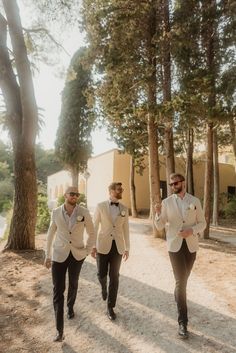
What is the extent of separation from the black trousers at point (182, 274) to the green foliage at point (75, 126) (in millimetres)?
24744

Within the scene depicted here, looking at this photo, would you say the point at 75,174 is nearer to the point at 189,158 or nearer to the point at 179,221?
the point at 189,158

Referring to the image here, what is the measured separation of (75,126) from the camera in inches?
1138

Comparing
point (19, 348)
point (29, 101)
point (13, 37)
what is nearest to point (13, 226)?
point (29, 101)

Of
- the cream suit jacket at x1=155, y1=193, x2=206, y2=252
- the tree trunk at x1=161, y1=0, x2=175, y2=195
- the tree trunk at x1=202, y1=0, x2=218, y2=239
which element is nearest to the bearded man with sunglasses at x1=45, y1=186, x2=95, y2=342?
the cream suit jacket at x1=155, y1=193, x2=206, y2=252

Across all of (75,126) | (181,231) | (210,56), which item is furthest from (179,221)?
(75,126)

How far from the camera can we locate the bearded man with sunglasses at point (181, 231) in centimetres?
457

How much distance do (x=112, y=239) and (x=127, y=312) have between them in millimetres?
1247

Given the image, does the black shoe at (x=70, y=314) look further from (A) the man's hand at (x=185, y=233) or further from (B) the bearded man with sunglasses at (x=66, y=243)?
(A) the man's hand at (x=185, y=233)

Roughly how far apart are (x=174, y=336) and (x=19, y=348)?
1.99 metres

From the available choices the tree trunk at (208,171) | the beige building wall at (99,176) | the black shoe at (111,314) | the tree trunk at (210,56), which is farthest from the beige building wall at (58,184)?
the black shoe at (111,314)

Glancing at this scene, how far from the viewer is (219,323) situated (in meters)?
5.10

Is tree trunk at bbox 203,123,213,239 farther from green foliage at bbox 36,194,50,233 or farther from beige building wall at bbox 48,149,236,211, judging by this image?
beige building wall at bbox 48,149,236,211

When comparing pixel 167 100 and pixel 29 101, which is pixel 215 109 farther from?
pixel 29 101

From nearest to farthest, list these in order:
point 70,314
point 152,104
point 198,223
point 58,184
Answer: point 198,223 < point 70,314 < point 152,104 < point 58,184
